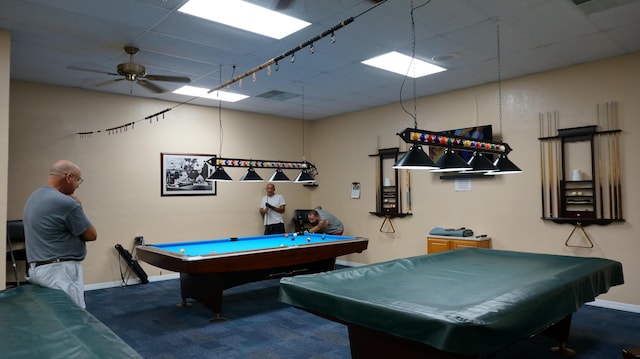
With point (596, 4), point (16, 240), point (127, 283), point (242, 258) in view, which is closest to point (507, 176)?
point (596, 4)

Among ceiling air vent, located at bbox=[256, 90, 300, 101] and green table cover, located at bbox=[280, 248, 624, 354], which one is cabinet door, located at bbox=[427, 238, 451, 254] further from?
ceiling air vent, located at bbox=[256, 90, 300, 101]

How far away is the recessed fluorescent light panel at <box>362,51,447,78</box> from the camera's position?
191 inches

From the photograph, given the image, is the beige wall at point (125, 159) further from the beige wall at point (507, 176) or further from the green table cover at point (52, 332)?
the green table cover at point (52, 332)

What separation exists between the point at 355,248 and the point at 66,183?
11.8 feet

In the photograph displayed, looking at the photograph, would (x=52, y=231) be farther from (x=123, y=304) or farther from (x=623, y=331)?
(x=623, y=331)

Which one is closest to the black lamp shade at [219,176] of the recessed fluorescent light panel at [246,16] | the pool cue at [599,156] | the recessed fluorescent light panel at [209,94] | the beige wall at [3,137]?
the recessed fluorescent light panel at [209,94]

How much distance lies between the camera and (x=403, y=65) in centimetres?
514

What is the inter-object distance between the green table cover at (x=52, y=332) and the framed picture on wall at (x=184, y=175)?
14.7 feet

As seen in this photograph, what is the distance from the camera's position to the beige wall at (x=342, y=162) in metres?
5.00

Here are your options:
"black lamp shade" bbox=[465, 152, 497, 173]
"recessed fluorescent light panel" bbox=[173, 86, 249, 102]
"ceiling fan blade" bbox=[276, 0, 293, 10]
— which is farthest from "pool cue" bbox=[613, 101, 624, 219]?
"recessed fluorescent light panel" bbox=[173, 86, 249, 102]

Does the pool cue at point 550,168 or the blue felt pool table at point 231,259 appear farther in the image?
the pool cue at point 550,168

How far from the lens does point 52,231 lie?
9.41 ft

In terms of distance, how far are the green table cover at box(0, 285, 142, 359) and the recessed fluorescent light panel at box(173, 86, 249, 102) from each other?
4280 mm

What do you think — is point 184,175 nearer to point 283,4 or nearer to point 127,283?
point 127,283
